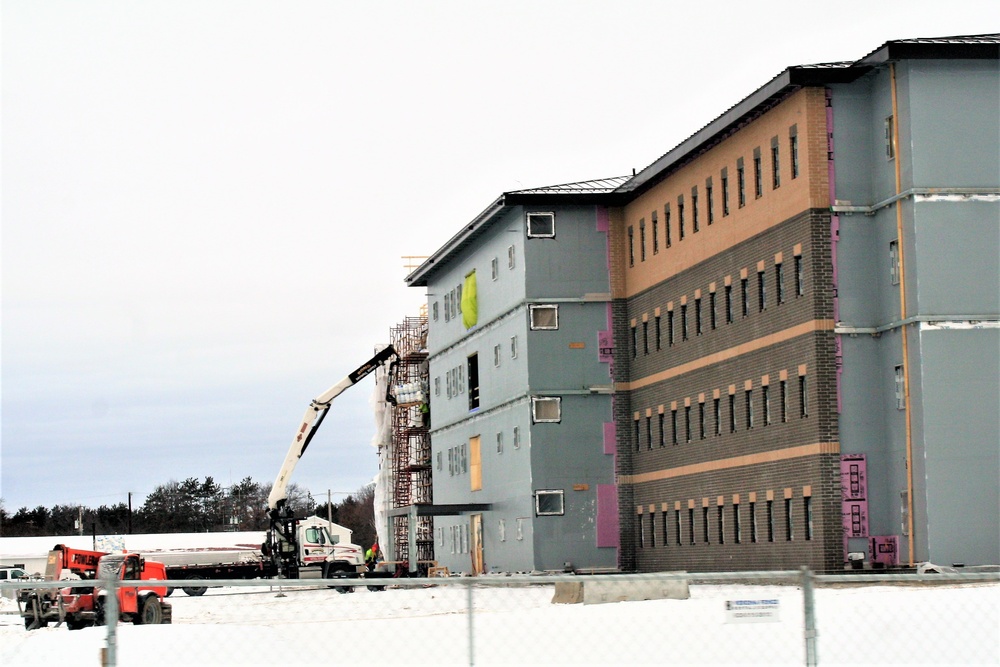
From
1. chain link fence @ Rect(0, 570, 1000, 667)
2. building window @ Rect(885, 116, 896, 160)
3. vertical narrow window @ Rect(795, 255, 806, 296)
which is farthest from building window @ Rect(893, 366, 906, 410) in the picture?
chain link fence @ Rect(0, 570, 1000, 667)

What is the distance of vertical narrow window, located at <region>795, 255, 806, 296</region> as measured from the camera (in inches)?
1816

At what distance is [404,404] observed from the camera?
275 ft

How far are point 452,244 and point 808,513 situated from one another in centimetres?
3015

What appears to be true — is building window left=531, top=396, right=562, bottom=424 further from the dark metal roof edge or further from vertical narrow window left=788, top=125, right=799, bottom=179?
vertical narrow window left=788, top=125, right=799, bottom=179

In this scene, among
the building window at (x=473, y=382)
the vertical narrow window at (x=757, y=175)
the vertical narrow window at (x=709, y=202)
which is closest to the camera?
the vertical narrow window at (x=757, y=175)

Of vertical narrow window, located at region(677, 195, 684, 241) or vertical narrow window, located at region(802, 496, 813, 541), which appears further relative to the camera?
vertical narrow window, located at region(677, 195, 684, 241)

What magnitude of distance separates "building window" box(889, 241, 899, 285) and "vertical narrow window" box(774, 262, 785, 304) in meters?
4.04

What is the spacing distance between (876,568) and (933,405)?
17.4ft

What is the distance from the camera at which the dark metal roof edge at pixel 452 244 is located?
6488 centimetres

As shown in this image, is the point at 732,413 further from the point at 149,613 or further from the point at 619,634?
the point at 619,634

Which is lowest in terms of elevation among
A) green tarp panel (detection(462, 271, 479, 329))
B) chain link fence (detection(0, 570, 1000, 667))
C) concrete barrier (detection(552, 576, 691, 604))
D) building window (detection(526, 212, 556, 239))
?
concrete barrier (detection(552, 576, 691, 604))

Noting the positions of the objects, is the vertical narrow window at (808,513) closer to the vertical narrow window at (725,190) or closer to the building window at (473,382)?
the vertical narrow window at (725,190)

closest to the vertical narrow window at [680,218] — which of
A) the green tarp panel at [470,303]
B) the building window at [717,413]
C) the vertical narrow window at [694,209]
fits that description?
the vertical narrow window at [694,209]

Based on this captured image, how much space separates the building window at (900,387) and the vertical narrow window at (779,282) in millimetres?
4850
